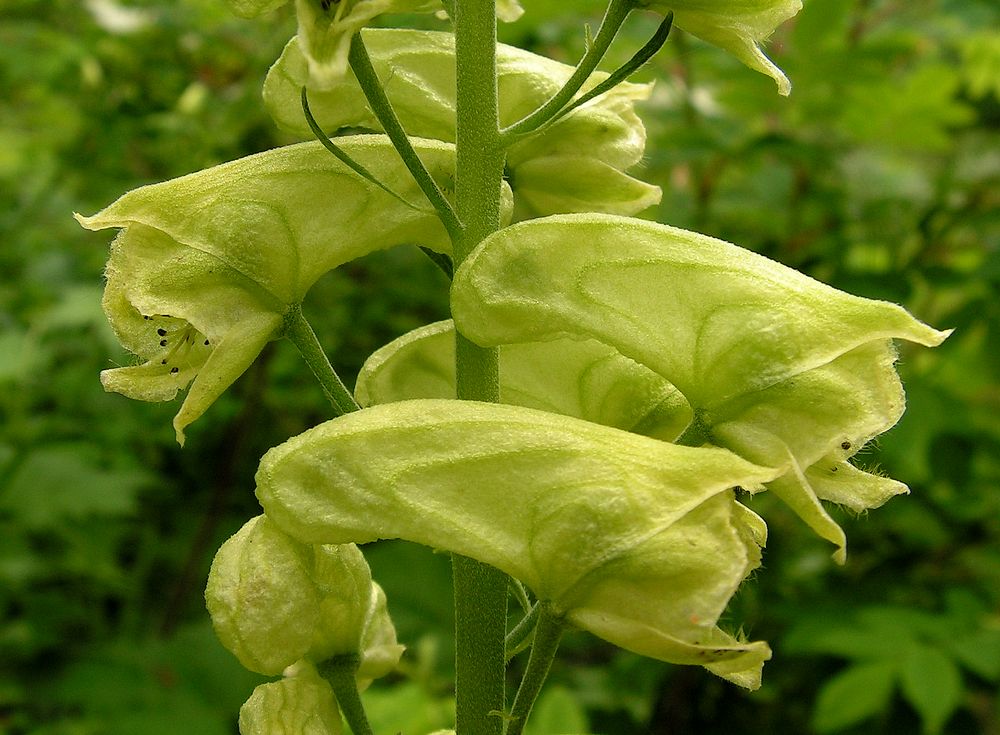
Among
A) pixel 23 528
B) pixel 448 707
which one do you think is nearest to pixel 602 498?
pixel 448 707

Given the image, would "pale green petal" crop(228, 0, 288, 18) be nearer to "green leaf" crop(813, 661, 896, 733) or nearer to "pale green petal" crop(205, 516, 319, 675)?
"pale green petal" crop(205, 516, 319, 675)

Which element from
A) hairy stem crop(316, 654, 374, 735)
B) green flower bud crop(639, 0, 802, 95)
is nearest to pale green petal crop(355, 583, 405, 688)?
hairy stem crop(316, 654, 374, 735)

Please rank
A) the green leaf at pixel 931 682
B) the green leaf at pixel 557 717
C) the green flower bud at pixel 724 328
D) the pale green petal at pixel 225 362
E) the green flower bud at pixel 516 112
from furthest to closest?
the green leaf at pixel 931 682
the green leaf at pixel 557 717
the green flower bud at pixel 516 112
the pale green petal at pixel 225 362
the green flower bud at pixel 724 328

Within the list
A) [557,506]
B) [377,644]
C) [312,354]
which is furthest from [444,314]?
[557,506]

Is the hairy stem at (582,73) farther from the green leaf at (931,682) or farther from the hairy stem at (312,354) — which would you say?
the green leaf at (931,682)

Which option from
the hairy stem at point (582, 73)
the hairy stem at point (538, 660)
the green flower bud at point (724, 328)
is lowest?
the hairy stem at point (538, 660)

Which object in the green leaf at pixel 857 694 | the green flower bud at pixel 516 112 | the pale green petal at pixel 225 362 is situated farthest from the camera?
the green leaf at pixel 857 694

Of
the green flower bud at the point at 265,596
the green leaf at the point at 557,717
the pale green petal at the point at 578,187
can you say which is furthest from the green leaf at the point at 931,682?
the green flower bud at the point at 265,596

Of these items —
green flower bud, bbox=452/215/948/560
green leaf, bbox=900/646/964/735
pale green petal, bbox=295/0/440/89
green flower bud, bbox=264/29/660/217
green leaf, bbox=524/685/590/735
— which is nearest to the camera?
pale green petal, bbox=295/0/440/89
